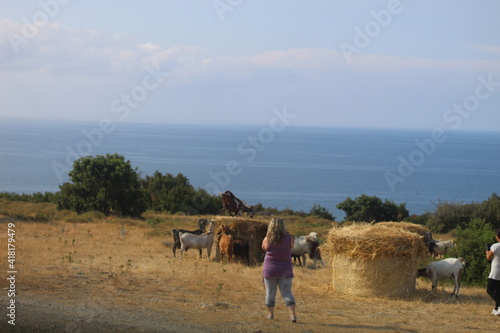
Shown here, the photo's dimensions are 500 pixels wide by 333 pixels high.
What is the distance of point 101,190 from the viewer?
39031 mm

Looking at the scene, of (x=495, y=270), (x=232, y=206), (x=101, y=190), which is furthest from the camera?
(x=101, y=190)

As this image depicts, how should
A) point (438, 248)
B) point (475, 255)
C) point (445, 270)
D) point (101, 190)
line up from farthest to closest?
point (101, 190)
point (438, 248)
point (475, 255)
point (445, 270)

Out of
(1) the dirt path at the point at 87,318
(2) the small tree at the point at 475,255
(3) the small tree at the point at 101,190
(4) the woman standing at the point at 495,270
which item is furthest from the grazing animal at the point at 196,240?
(3) the small tree at the point at 101,190

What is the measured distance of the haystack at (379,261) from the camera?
13.8 meters

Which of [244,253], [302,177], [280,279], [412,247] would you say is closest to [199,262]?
[244,253]

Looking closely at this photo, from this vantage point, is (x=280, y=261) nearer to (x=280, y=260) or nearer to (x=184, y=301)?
(x=280, y=260)

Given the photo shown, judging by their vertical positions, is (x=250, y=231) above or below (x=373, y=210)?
below

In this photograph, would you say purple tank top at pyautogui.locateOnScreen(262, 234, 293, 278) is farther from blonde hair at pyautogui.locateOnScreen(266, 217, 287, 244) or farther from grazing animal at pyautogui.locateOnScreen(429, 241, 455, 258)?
grazing animal at pyautogui.locateOnScreen(429, 241, 455, 258)

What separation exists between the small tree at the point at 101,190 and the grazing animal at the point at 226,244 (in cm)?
2133

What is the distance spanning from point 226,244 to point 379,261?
6.34 m

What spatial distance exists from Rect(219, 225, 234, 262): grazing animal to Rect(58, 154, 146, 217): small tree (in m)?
21.3


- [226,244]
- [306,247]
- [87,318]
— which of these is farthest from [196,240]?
[87,318]

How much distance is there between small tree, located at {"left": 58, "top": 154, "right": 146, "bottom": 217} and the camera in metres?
39.1

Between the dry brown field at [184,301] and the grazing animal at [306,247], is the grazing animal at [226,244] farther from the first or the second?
the grazing animal at [306,247]
